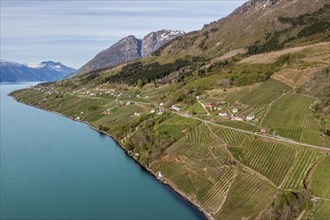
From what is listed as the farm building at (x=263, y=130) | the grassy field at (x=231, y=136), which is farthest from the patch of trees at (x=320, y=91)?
the grassy field at (x=231, y=136)

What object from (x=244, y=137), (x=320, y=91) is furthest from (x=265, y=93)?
(x=244, y=137)

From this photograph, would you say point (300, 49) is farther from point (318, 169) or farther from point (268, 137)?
point (318, 169)

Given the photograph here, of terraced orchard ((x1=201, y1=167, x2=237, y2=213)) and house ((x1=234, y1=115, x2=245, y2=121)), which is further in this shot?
house ((x1=234, y1=115, x2=245, y2=121))

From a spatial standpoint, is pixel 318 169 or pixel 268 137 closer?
pixel 318 169

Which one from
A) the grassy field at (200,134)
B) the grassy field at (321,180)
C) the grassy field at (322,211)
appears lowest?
the grassy field at (322,211)

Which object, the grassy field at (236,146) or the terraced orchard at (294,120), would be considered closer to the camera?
the grassy field at (236,146)

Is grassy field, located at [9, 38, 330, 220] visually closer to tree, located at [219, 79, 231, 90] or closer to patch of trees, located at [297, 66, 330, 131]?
tree, located at [219, 79, 231, 90]

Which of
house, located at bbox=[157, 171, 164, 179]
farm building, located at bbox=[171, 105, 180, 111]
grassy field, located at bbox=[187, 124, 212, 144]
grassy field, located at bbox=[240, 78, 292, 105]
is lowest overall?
house, located at bbox=[157, 171, 164, 179]

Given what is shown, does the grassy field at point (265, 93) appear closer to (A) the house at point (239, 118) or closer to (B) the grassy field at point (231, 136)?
(A) the house at point (239, 118)

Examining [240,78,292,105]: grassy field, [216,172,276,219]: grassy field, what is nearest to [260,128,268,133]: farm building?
[216,172,276,219]: grassy field

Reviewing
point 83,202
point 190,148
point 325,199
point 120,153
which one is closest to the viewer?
point 325,199

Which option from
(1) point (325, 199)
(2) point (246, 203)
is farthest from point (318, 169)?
(2) point (246, 203)
